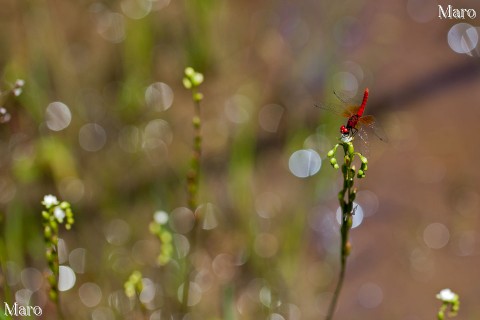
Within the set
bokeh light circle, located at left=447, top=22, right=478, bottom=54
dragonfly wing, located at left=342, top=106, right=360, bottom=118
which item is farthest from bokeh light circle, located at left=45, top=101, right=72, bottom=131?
bokeh light circle, located at left=447, top=22, right=478, bottom=54

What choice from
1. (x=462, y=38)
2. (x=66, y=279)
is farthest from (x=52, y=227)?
(x=462, y=38)

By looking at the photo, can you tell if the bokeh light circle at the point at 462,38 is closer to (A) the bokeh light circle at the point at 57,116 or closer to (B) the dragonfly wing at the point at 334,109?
(B) the dragonfly wing at the point at 334,109

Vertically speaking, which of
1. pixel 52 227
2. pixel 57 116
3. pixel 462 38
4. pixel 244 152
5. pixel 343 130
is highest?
pixel 462 38

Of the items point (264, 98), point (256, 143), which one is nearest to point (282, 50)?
point (264, 98)

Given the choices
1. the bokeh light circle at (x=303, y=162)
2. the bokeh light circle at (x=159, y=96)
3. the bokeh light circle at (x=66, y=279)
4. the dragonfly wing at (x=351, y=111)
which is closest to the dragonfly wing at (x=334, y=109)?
the dragonfly wing at (x=351, y=111)

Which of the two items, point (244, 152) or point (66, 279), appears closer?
point (66, 279)

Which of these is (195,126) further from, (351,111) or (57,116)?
(57,116)

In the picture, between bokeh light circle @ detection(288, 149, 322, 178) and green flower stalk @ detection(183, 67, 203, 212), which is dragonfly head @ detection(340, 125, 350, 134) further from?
bokeh light circle @ detection(288, 149, 322, 178)
